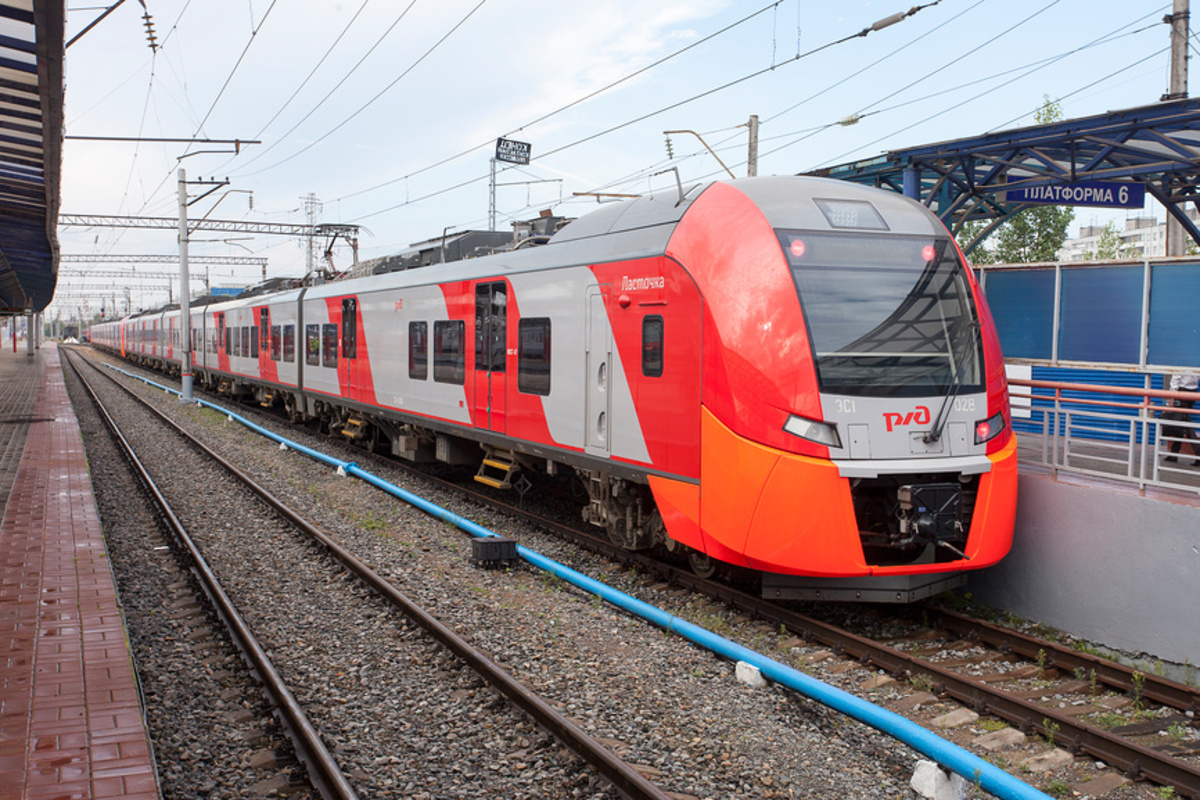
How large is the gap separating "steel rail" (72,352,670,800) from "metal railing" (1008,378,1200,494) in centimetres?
388

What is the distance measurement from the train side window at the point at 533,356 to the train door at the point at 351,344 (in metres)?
6.35

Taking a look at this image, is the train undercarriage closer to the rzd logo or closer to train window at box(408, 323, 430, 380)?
the rzd logo

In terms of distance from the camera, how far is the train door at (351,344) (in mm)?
15336

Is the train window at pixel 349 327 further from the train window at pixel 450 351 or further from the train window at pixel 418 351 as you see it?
the train window at pixel 450 351

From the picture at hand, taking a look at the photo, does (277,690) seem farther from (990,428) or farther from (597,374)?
(990,428)

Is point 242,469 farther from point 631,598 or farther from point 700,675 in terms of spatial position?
point 700,675

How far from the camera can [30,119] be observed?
9219 mm

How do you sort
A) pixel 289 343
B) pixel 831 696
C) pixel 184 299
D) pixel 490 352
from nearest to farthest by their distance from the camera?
pixel 831 696 < pixel 490 352 < pixel 289 343 < pixel 184 299

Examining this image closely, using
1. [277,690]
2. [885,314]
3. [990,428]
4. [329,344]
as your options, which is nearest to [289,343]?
[329,344]

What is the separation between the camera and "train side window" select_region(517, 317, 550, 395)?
9.06 m

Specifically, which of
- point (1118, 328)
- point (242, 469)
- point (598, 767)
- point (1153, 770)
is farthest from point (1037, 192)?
point (242, 469)

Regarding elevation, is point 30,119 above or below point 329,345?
above

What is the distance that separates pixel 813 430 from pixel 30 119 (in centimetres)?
847

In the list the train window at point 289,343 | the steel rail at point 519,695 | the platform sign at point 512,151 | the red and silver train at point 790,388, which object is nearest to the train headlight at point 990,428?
the red and silver train at point 790,388
